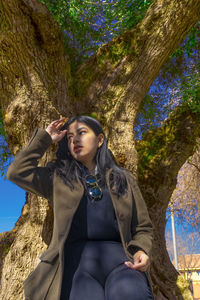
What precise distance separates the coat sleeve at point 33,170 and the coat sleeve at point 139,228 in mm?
822

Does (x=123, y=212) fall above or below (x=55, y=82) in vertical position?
below

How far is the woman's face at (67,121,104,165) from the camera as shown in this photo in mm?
3096

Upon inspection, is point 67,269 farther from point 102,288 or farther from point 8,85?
point 8,85

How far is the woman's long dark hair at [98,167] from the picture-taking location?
2.97m

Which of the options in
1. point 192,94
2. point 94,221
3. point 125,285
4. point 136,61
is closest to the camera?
point 125,285

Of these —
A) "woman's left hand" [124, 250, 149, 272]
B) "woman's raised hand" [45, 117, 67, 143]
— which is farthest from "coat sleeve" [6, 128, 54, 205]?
"woman's left hand" [124, 250, 149, 272]

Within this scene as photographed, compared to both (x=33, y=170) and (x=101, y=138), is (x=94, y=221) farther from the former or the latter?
(x=101, y=138)

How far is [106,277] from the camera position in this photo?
2.45 m

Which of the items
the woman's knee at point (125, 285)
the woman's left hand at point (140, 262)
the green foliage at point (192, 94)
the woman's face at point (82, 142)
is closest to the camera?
the woman's knee at point (125, 285)

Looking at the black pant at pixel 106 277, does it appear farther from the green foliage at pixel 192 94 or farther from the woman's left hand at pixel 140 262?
the green foliage at pixel 192 94

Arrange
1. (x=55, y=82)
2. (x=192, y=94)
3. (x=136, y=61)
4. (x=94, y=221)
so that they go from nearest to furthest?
(x=94, y=221), (x=55, y=82), (x=136, y=61), (x=192, y=94)

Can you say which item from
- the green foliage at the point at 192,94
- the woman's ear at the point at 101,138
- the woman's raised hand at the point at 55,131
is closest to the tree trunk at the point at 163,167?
the green foliage at the point at 192,94

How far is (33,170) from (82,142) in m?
0.57

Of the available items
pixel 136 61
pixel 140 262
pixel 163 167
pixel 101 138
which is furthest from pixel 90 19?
pixel 140 262
